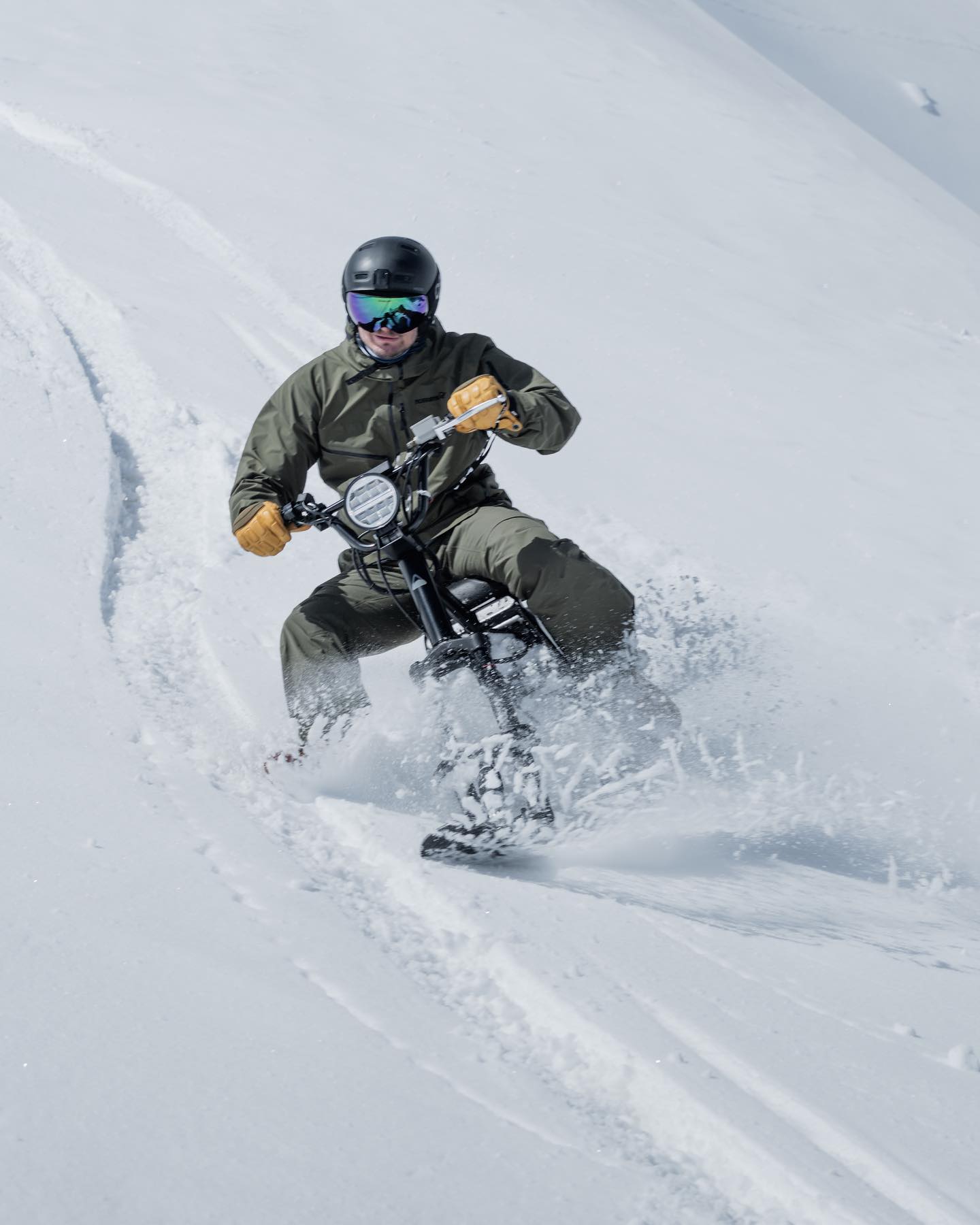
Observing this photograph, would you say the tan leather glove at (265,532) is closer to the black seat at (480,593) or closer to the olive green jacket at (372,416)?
the olive green jacket at (372,416)

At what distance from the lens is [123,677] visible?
4125 mm

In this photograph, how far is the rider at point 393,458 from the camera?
3.67m

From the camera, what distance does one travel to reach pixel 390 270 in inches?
148

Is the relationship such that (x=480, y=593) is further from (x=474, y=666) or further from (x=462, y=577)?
(x=474, y=666)

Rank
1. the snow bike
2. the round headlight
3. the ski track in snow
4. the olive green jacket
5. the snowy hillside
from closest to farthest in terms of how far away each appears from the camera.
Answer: the snowy hillside < the snow bike < the round headlight < the olive green jacket < the ski track in snow

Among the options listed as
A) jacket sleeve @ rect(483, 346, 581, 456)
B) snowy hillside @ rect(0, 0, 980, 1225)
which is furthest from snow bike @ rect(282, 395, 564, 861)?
jacket sleeve @ rect(483, 346, 581, 456)

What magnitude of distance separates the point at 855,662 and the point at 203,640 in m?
2.87

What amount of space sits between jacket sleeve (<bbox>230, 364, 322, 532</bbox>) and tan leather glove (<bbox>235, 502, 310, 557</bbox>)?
266 mm

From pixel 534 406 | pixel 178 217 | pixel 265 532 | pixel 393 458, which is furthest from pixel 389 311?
pixel 178 217

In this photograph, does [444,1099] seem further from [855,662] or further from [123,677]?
[855,662]

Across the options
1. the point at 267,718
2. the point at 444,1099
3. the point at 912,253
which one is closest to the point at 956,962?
the point at 444,1099

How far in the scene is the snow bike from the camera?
3.40 metres

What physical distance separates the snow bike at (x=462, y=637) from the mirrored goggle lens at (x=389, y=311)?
1.42ft

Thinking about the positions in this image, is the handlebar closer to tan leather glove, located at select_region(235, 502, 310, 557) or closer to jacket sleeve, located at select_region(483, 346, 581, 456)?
tan leather glove, located at select_region(235, 502, 310, 557)
